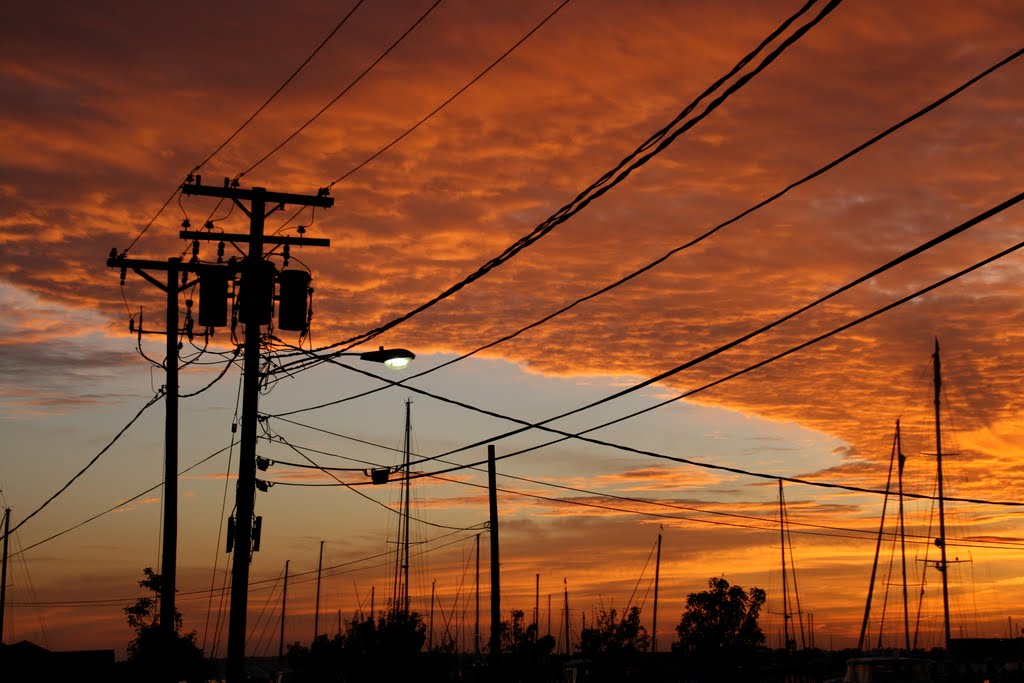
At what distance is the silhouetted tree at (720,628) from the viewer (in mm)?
80125

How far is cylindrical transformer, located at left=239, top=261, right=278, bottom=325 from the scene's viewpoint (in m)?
25.0

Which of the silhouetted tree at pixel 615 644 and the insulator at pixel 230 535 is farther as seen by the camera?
the silhouetted tree at pixel 615 644

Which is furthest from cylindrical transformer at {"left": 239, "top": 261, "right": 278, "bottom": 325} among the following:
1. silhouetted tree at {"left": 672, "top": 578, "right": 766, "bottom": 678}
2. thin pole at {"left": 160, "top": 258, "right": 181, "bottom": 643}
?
silhouetted tree at {"left": 672, "top": 578, "right": 766, "bottom": 678}

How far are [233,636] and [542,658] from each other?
73.2m

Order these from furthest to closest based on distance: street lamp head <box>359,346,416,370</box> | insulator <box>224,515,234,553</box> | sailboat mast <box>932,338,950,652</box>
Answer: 1. sailboat mast <box>932,338,950,652</box>
2. insulator <box>224,515,234,553</box>
3. street lamp head <box>359,346,416,370</box>

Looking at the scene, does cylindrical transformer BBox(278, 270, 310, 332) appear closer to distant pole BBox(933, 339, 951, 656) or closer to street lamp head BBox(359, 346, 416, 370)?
street lamp head BBox(359, 346, 416, 370)

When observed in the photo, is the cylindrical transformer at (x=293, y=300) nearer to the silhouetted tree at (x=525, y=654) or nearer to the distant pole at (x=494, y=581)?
the distant pole at (x=494, y=581)

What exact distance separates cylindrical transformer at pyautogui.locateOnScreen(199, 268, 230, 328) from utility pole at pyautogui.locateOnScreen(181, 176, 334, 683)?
880 mm

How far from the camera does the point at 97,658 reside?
5147 cm

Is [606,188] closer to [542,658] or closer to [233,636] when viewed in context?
[233,636]

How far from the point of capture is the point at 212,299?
26.4 m

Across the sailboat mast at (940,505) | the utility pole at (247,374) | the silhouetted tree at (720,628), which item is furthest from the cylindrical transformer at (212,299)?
the silhouetted tree at (720,628)

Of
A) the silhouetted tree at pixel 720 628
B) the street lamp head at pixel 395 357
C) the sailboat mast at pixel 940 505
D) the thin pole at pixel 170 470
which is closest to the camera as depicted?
the street lamp head at pixel 395 357

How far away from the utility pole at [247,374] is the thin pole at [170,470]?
6344mm
